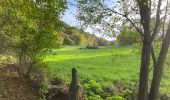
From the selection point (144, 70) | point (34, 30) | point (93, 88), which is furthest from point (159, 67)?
point (93, 88)

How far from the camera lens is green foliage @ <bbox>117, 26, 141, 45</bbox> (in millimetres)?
21047

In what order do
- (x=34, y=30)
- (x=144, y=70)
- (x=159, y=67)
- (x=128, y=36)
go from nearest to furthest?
(x=144, y=70)
(x=159, y=67)
(x=128, y=36)
(x=34, y=30)

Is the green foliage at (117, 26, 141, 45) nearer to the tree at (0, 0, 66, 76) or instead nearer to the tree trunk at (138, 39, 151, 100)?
the tree trunk at (138, 39, 151, 100)

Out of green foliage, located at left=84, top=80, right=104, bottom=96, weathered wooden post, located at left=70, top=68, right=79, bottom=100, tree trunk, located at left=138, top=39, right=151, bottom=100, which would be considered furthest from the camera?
green foliage, located at left=84, top=80, right=104, bottom=96

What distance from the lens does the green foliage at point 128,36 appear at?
69.1 feet

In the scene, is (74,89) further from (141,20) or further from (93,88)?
(93,88)

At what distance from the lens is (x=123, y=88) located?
32.4 metres

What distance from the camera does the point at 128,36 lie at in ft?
71.8

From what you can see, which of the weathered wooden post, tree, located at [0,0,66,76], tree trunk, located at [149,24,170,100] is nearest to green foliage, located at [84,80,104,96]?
tree, located at [0,0,66,76]

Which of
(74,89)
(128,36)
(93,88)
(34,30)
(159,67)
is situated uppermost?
(34,30)

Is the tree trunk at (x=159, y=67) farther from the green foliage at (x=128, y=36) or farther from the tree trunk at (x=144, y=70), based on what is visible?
the green foliage at (x=128, y=36)

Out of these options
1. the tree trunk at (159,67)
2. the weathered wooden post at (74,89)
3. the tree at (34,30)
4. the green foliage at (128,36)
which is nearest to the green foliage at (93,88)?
the tree at (34,30)

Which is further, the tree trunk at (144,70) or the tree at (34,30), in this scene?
the tree at (34,30)

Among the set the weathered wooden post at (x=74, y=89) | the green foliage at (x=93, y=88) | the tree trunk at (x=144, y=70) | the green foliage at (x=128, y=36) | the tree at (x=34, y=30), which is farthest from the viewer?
the green foliage at (x=93, y=88)
